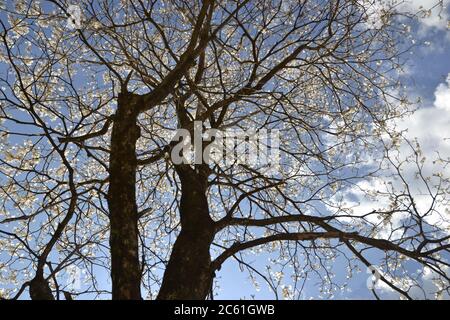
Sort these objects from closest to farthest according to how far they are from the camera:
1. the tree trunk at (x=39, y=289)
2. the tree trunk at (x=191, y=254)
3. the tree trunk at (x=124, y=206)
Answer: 1. the tree trunk at (x=124, y=206)
2. the tree trunk at (x=39, y=289)
3. the tree trunk at (x=191, y=254)

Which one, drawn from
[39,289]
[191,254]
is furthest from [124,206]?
[39,289]

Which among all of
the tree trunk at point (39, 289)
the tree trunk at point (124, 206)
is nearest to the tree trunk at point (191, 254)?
the tree trunk at point (124, 206)

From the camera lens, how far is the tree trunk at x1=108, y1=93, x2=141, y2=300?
9.82 feet

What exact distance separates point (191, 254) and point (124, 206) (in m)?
0.79

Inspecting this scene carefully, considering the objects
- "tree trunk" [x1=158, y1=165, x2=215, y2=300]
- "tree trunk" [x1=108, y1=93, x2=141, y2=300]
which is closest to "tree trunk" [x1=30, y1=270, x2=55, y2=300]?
"tree trunk" [x1=108, y1=93, x2=141, y2=300]

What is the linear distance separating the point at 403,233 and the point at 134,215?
2610 mm

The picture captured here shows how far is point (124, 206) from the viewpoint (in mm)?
3230

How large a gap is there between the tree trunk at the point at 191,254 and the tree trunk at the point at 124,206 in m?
0.44

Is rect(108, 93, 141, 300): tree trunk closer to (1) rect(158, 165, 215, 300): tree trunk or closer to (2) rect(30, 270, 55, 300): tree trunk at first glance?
(1) rect(158, 165, 215, 300): tree trunk

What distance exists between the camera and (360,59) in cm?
503

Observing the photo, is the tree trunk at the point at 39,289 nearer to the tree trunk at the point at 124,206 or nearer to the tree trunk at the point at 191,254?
the tree trunk at the point at 124,206

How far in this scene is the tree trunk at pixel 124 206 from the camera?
2994mm
